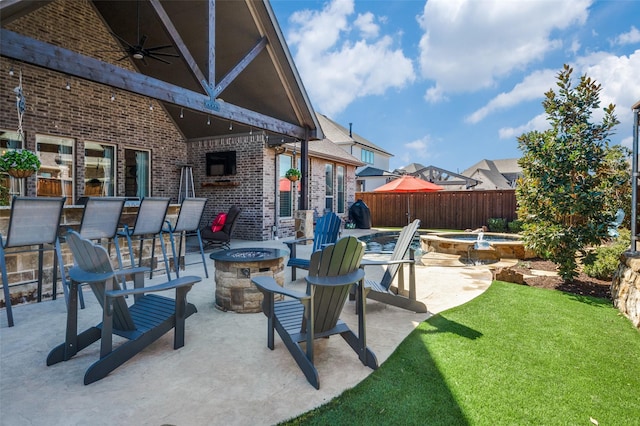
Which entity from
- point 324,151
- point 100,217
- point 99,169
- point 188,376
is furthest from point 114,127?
point 188,376

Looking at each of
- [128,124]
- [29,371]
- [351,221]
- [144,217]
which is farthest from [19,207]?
[351,221]

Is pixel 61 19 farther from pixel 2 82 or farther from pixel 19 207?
pixel 19 207

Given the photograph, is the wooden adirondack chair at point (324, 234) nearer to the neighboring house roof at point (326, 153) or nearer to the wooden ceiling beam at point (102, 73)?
the wooden ceiling beam at point (102, 73)

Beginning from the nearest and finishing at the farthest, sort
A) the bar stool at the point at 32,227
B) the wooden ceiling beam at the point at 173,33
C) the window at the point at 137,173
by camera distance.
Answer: the bar stool at the point at 32,227 < the wooden ceiling beam at the point at 173,33 < the window at the point at 137,173

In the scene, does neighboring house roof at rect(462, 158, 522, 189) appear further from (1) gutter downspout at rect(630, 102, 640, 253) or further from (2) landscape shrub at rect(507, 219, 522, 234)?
(1) gutter downspout at rect(630, 102, 640, 253)

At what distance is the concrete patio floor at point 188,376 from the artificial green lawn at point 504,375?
0.62ft

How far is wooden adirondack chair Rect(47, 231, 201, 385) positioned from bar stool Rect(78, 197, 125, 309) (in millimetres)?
1462

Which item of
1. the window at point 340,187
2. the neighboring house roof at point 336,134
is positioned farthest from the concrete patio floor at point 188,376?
the neighboring house roof at point 336,134

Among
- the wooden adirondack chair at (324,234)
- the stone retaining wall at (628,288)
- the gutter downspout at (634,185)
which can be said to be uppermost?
the gutter downspout at (634,185)

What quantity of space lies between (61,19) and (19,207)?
6.85 m

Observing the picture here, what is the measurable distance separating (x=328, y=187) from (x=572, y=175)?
9.06 meters

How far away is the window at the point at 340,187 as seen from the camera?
13875mm

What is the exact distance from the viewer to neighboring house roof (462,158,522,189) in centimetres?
3522

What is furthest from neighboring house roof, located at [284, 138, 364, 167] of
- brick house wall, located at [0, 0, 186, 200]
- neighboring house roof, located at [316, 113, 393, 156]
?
neighboring house roof, located at [316, 113, 393, 156]
